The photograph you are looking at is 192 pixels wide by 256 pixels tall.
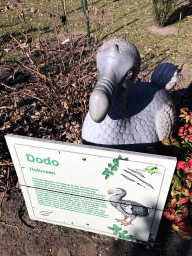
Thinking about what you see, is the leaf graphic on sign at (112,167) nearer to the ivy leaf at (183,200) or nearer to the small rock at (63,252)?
the ivy leaf at (183,200)

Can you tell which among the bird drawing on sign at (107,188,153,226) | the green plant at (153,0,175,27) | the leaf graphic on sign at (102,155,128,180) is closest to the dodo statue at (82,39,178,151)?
the leaf graphic on sign at (102,155,128,180)

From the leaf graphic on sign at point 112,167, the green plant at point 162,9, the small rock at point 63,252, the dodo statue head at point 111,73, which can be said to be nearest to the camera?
the dodo statue head at point 111,73

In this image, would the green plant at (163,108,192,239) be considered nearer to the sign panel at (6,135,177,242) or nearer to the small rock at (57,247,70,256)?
the sign panel at (6,135,177,242)

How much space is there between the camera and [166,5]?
20.1ft

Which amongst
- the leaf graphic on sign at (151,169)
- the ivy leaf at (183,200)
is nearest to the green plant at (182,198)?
the ivy leaf at (183,200)

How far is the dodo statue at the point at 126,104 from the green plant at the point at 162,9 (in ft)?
13.2

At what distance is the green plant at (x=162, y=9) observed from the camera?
240 inches

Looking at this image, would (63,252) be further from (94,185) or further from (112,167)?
(112,167)

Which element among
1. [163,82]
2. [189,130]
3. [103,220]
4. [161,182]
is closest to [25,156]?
[103,220]

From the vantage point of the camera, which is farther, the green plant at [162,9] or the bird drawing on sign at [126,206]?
the green plant at [162,9]

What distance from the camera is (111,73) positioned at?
181cm

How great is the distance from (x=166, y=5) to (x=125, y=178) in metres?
A: 5.65

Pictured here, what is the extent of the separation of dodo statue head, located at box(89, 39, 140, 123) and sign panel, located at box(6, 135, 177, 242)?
12.6 inches

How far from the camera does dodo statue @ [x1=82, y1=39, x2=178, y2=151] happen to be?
5.83ft
